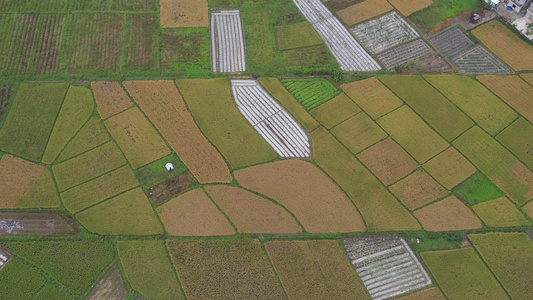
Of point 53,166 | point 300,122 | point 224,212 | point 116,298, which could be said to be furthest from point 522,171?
point 53,166

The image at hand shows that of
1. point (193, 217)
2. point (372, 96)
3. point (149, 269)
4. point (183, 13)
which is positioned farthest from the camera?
point (183, 13)

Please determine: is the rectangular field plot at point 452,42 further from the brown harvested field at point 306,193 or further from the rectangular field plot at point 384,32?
the brown harvested field at point 306,193

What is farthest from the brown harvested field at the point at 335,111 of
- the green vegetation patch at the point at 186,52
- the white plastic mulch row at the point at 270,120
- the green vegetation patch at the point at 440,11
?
the green vegetation patch at the point at 440,11

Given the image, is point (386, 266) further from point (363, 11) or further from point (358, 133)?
point (363, 11)

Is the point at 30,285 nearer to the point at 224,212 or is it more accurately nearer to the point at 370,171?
the point at 224,212

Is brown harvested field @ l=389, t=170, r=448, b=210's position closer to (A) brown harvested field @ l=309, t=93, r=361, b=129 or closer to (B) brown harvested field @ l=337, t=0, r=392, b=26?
(A) brown harvested field @ l=309, t=93, r=361, b=129

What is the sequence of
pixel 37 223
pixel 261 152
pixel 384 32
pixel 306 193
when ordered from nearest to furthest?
pixel 37 223 → pixel 306 193 → pixel 261 152 → pixel 384 32

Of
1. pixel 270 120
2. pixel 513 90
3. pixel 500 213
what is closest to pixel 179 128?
pixel 270 120
